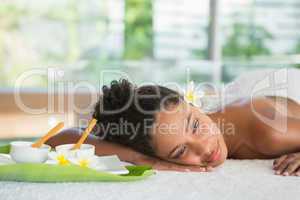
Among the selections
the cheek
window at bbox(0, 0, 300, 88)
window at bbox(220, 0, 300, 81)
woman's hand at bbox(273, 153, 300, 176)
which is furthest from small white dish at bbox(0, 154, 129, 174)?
window at bbox(220, 0, 300, 81)

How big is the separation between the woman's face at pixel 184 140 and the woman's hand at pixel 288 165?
18cm

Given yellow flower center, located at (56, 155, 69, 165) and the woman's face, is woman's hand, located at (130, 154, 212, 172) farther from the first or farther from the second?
yellow flower center, located at (56, 155, 69, 165)

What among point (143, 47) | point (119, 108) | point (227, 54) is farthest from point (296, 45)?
point (119, 108)

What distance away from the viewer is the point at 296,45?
A: 4.32 m

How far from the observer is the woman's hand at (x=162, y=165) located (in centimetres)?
163

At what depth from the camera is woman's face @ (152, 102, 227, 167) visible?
5.36 feet

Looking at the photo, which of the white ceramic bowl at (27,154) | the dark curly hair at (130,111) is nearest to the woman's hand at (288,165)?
the dark curly hair at (130,111)

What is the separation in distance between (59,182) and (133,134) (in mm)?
391

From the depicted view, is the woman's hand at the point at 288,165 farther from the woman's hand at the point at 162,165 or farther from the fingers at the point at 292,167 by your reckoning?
the woman's hand at the point at 162,165

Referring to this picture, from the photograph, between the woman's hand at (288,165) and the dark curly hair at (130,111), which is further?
the dark curly hair at (130,111)

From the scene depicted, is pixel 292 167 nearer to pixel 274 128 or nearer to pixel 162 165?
pixel 274 128

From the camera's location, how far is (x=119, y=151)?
1.75 meters

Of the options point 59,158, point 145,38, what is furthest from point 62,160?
point 145,38

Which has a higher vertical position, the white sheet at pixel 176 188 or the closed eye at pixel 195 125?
the closed eye at pixel 195 125
